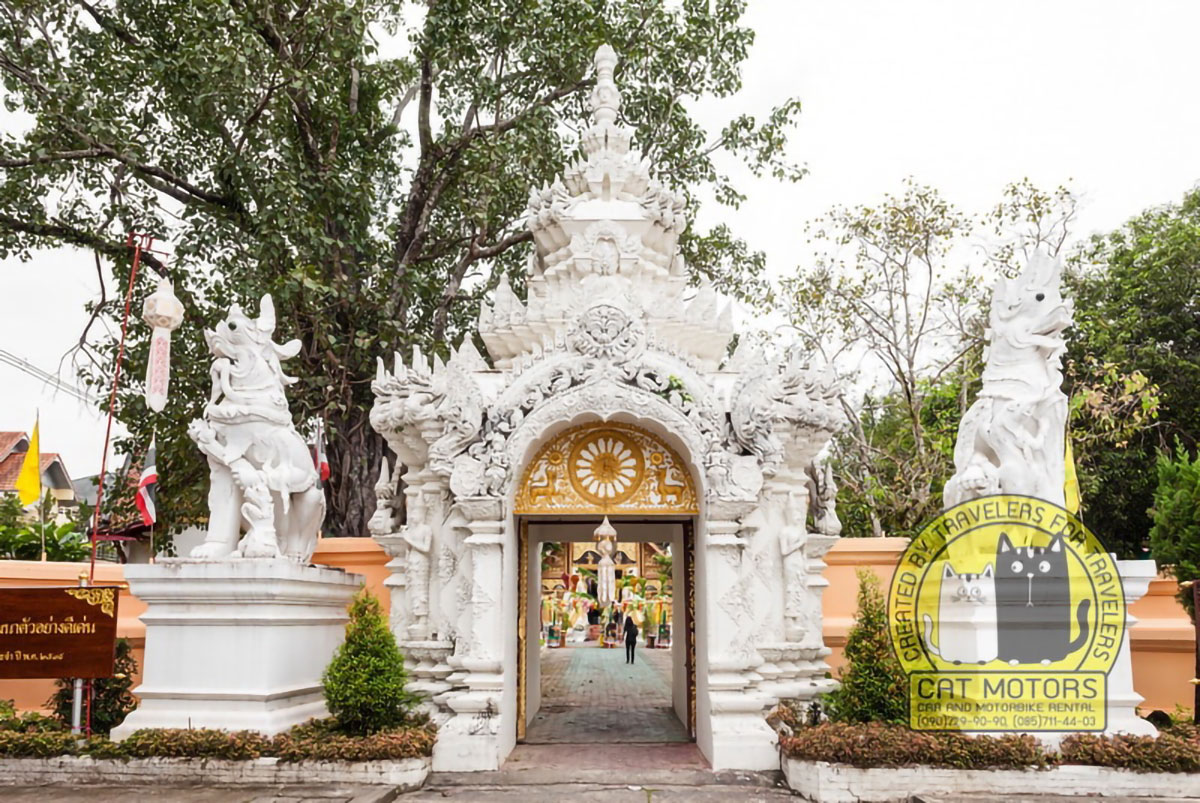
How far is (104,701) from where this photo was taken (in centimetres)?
889

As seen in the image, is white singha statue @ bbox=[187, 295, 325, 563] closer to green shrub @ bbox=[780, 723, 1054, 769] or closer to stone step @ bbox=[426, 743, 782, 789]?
stone step @ bbox=[426, 743, 782, 789]

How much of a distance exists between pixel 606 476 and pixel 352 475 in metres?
6.81

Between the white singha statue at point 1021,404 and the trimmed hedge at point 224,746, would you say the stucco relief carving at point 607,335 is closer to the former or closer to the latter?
the white singha statue at point 1021,404

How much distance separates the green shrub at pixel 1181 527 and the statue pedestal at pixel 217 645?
8279 mm

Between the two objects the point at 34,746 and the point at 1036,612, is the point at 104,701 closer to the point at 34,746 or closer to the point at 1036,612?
the point at 34,746

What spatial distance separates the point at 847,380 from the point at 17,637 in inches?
570

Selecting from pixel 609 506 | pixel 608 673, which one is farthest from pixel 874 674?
pixel 608 673

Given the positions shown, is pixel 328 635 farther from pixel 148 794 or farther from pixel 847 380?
pixel 847 380

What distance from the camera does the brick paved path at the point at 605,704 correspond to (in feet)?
33.6

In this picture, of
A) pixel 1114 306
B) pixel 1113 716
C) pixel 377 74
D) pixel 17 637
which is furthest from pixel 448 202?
pixel 1114 306

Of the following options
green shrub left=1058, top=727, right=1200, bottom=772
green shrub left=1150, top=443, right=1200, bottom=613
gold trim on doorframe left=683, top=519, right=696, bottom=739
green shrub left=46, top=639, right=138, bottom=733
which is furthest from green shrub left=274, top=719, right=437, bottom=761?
green shrub left=1150, top=443, right=1200, bottom=613

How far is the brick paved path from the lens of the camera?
33.6 feet

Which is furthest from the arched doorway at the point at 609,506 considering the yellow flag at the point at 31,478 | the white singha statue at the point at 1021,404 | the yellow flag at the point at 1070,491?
the yellow flag at the point at 31,478

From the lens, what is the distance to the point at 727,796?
25.0 ft
